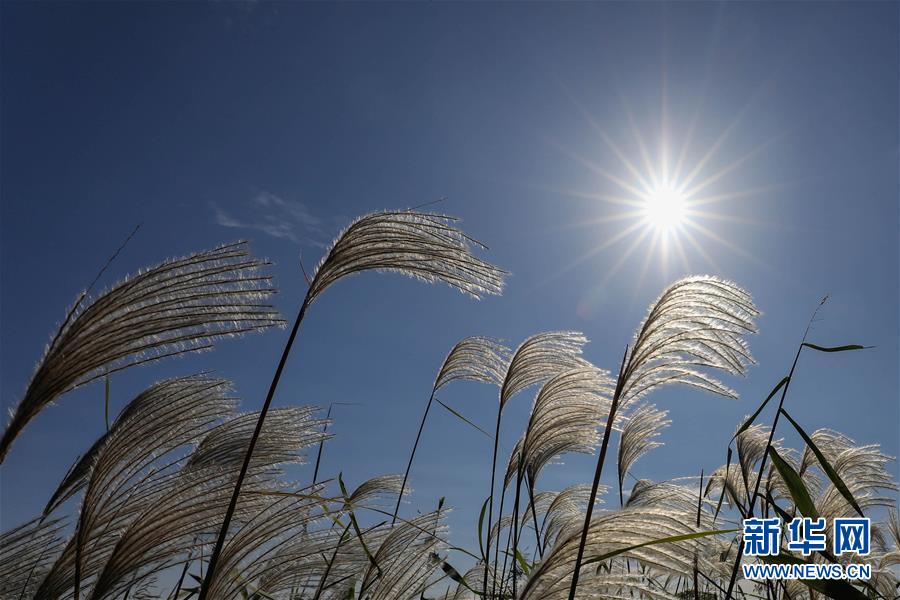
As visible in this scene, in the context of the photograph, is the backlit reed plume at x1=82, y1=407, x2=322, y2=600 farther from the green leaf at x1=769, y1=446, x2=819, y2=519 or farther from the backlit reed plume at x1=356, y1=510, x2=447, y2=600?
the green leaf at x1=769, y1=446, x2=819, y2=519

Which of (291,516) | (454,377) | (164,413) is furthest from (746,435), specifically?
(164,413)

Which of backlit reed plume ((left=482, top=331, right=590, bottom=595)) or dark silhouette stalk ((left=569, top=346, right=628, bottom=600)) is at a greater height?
backlit reed plume ((left=482, top=331, right=590, bottom=595))

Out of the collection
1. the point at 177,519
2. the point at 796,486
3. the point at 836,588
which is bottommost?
the point at 177,519

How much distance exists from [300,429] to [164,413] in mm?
727

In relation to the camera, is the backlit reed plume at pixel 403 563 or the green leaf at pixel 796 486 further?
A: the backlit reed plume at pixel 403 563

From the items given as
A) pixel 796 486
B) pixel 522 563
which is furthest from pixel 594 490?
pixel 522 563

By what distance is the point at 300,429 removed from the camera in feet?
9.09

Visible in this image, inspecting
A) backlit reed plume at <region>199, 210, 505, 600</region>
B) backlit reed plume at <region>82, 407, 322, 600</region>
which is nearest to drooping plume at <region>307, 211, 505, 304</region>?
backlit reed plume at <region>199, 210, 505, 600</region>

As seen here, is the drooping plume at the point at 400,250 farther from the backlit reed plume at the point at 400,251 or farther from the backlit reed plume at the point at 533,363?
the backlit reed plume at the point at 533,363

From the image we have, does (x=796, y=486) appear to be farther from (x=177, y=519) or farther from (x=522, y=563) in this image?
(x=177, y=519)

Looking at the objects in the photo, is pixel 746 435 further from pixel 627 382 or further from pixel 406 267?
pixel 406 267

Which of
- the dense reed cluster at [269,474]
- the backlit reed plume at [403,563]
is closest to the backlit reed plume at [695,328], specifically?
the dense reed cluster at [269,474]

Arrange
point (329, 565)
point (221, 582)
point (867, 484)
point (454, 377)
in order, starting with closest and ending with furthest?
1. point (221, 582)
2. point (329, 565)
3. point (454, 377)
4. point (867, 484)

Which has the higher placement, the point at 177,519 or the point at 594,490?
the point at 594,490
